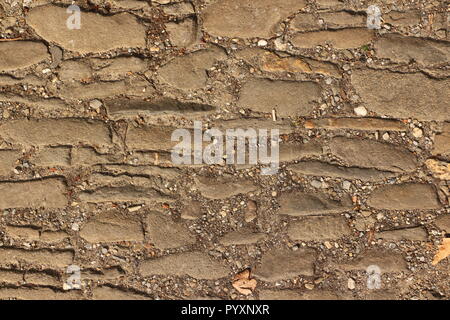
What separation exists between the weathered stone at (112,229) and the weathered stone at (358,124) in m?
1.15

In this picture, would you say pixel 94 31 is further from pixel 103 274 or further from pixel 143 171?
pixel 103 274

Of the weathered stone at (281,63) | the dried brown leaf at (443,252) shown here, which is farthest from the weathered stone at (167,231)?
the dried brown leaf at (443,252)

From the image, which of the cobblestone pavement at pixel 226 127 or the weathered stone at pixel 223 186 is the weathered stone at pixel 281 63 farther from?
the weathered stone at pixel 223 186

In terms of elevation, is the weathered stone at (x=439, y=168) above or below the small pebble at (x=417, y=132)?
below

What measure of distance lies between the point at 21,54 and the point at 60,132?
507 mm

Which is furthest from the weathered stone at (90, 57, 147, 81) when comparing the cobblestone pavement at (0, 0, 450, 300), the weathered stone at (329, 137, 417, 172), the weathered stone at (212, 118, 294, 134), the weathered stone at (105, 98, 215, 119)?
the weathered stone at (329, 137, 417, 172)

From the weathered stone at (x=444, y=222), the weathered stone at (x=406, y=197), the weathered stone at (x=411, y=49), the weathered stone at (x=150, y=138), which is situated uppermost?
the weathered stone at (x=411, y=49)

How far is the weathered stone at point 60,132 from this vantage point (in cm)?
246

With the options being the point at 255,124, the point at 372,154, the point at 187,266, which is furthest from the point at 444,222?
the point at 187,266

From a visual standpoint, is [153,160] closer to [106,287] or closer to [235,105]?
[235,105]

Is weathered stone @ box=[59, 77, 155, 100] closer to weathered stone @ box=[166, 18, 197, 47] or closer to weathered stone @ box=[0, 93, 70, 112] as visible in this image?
weathered stone @ box=[0, 93, 70, 112]

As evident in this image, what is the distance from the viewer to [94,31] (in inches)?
96.5

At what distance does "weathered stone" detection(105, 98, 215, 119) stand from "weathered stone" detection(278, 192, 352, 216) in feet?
2.25
